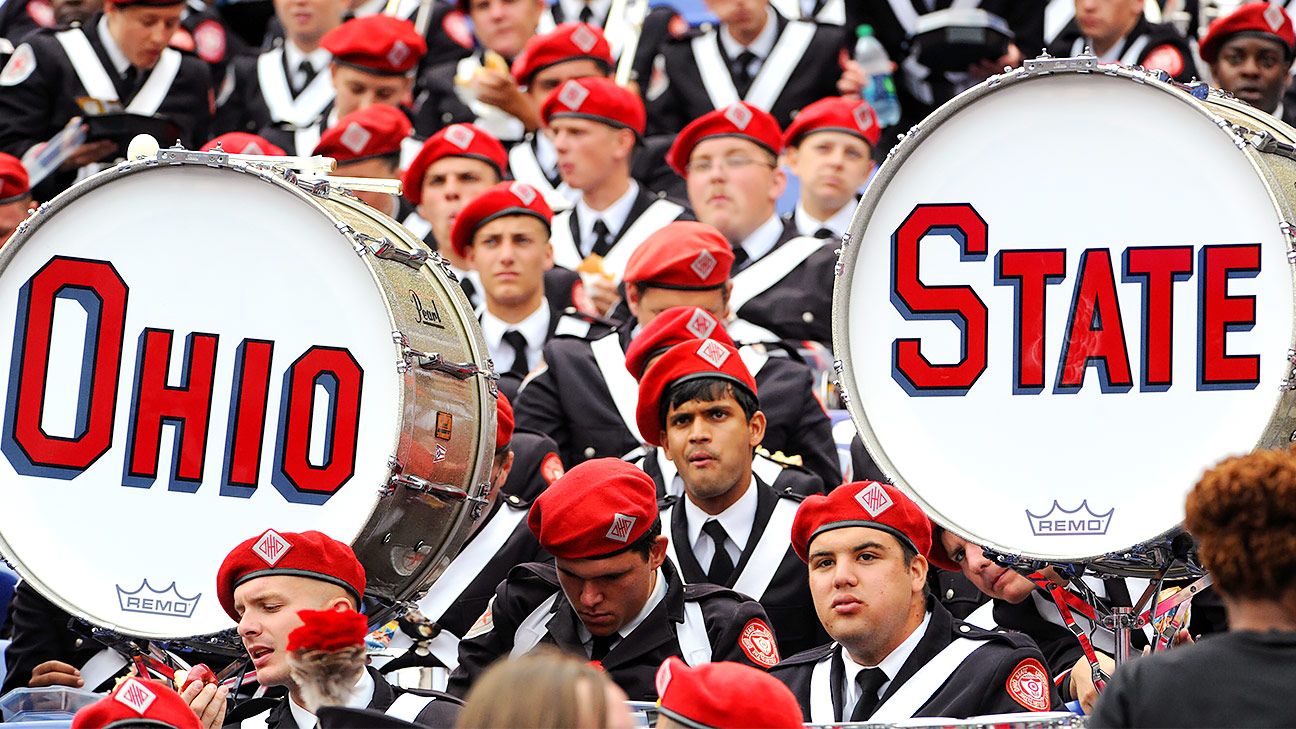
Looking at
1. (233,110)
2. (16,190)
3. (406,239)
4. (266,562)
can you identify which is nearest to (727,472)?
(406,239)

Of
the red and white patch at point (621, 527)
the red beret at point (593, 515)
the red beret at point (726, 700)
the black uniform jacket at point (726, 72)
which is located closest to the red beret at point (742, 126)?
the black uniform jacket at point (726, 72)

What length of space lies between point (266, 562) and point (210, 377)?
0.55 metres

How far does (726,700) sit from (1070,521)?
1.16 m

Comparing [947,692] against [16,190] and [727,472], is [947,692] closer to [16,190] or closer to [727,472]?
[727,472]

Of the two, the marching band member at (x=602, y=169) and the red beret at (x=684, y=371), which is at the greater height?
the marching band member at (x=602, y=169)

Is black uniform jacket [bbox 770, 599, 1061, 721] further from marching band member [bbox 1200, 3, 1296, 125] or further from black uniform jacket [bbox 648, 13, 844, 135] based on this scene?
black uniform jacket [bbox 648, 13, 844, 135]

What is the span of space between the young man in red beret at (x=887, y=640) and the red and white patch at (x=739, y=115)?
3320mm

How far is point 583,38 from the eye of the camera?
9.77 metres

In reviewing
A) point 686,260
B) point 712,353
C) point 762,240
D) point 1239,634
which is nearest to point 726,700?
point 1239,634

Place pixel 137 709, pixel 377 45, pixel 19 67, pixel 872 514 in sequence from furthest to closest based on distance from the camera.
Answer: pixel 19 67, pixel 377 45, pixel 872 514, pixel 137 709

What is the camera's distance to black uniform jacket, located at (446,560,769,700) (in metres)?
5.66

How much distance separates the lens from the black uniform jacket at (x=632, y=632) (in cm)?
566

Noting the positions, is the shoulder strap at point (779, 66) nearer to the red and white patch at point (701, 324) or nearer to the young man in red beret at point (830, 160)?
the young man in red beret at point (830, 160)

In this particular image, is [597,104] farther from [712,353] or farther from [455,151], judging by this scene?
[712,353]
